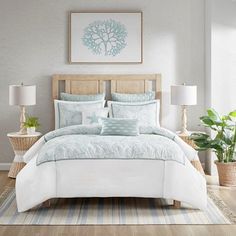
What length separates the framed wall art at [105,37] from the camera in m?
7.00

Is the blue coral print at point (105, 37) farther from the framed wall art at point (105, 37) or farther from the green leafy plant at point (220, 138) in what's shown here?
the green leafy plant at point (220, 138)

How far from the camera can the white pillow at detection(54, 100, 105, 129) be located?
6.62 meters

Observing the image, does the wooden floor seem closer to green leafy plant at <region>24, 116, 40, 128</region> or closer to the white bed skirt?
the white bed skirt

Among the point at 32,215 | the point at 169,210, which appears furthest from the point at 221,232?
the point at 32,215

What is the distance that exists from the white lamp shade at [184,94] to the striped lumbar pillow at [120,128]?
3.26 feet

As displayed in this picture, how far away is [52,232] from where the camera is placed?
4238mm

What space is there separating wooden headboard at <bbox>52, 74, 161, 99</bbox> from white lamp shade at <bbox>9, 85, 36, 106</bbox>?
503 mm

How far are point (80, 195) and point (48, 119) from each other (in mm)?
2364

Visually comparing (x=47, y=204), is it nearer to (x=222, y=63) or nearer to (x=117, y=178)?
(x=117, y=178)

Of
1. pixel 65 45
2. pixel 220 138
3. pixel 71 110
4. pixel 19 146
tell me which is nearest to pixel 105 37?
pixel 65 45

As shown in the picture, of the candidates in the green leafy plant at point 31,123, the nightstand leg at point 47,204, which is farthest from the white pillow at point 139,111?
the nightstand leg at point 47,204

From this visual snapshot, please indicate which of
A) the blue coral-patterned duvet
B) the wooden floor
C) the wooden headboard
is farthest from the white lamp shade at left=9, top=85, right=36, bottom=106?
the wooden floor

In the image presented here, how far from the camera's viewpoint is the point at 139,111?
21.7 ft

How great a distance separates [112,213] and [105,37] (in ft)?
9.59
